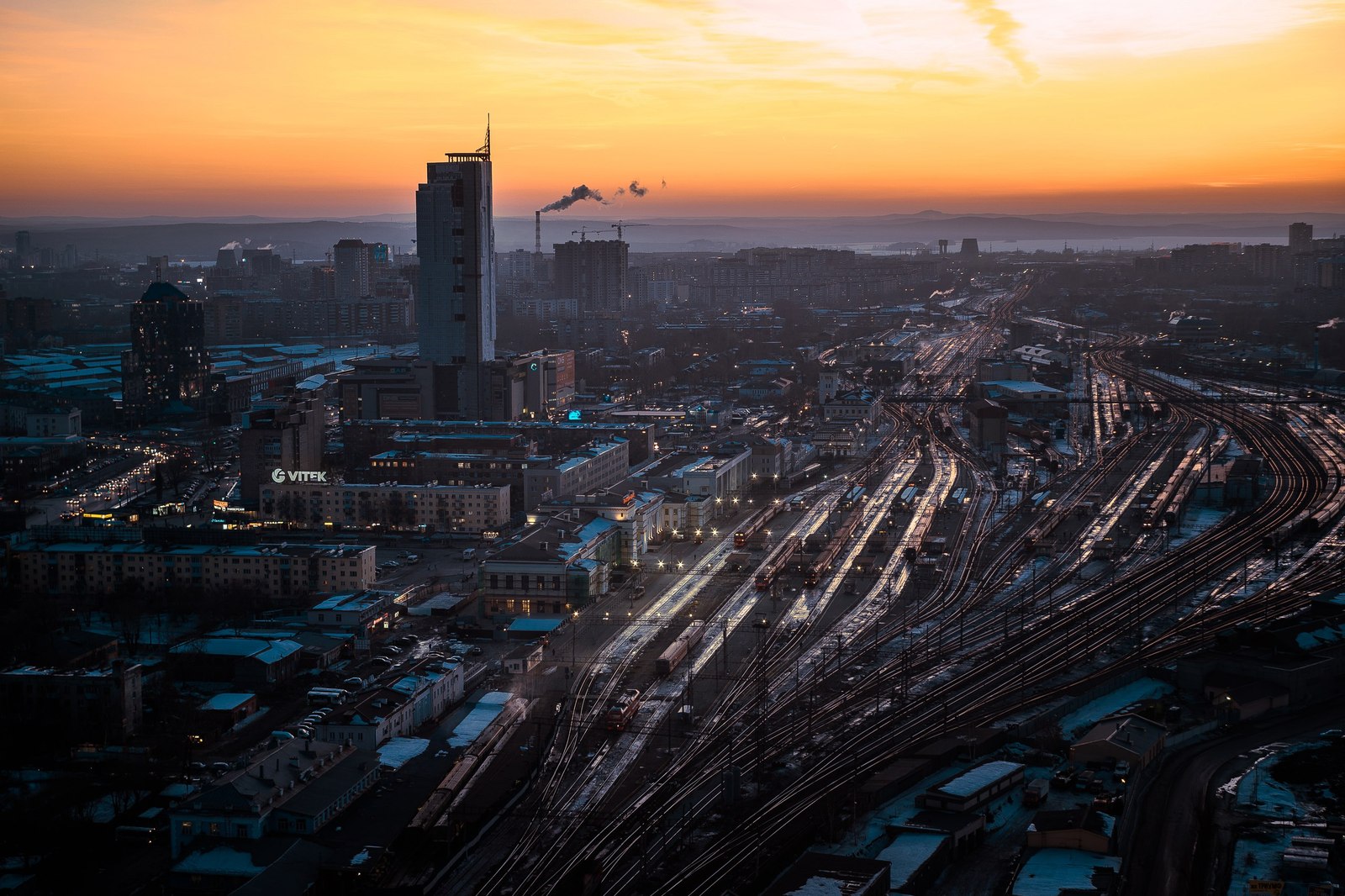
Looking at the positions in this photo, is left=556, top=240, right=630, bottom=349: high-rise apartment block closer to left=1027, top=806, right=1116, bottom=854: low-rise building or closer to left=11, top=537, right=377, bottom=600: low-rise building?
left=11, top=537, right=377, bottom=600: low-rise building

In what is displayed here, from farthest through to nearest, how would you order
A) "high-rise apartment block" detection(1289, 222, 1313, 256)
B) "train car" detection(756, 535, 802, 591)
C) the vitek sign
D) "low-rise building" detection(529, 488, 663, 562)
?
1. "high-rise apartment block" detection(1289, 222, 1313, 256)
2. the vitek sign
3. "low-rise building" detection(529, 488, 663, 562)
4. "train car" detection(756, 535, 802, 591)

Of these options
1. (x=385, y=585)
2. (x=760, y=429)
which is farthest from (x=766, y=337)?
(x=385, y=585)

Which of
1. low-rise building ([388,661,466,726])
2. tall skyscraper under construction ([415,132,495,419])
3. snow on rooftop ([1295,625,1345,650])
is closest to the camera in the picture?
low-rise building ([388,661,466,726])

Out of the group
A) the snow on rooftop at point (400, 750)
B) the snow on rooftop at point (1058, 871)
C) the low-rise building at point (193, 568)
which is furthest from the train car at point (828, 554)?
the snow on rooftop at point (1058, 871)

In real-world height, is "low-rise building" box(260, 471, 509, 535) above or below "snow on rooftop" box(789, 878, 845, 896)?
above

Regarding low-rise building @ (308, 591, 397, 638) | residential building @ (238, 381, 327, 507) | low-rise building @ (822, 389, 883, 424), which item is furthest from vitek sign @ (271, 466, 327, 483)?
low-rise building @ (822, 389, 883, 424)
